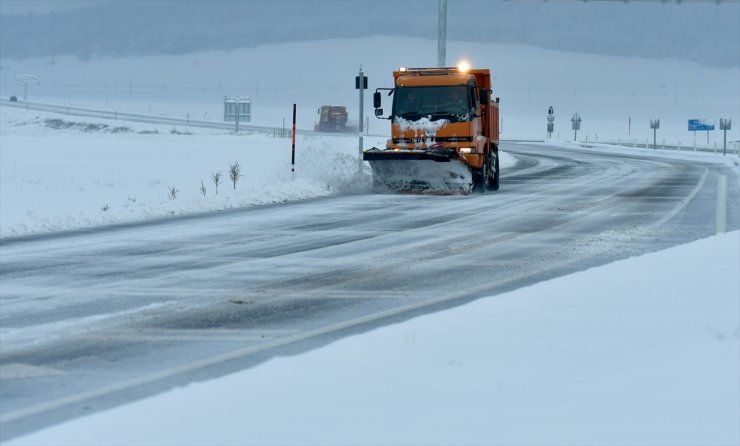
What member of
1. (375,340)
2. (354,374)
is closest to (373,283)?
(375,340)

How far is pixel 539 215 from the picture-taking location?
1900cm

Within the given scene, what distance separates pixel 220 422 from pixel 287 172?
22854 mm

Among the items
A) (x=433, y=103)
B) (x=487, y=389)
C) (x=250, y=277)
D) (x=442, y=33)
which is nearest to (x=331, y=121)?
(x=442, y=33)

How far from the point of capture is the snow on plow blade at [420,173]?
79.4 ft

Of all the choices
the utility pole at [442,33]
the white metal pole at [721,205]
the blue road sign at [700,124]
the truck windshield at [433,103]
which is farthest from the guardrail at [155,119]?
the truck windshield at [433,103]

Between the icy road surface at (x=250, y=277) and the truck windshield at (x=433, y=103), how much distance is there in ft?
11.5

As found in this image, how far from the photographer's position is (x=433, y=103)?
81.7 ft

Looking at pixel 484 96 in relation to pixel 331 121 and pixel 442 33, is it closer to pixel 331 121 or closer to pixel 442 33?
pixel 442 33

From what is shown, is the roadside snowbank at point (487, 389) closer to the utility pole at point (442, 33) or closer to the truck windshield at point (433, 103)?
the truck windshield at point (433, 103)

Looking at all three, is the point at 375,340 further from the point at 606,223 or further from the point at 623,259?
the point at 606,223

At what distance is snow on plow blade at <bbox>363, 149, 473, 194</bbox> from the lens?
79.4ft

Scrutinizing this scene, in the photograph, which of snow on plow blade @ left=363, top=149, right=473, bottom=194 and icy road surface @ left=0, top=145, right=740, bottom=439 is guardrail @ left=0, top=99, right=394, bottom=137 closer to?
snow on plow blade @ left=363, top=149, right=473, bottom=194

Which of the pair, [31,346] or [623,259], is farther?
[623,259]

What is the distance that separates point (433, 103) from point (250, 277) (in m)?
14.5
